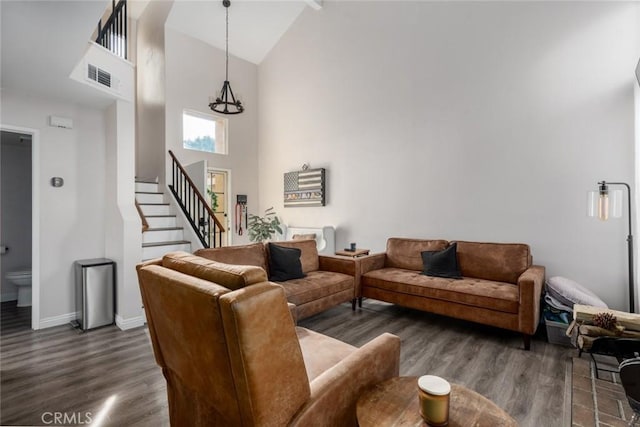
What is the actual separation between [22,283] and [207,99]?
14.4 ft

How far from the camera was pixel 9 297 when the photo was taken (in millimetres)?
4199

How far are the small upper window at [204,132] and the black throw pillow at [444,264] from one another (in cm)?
486

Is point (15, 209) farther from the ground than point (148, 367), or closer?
farther from the ground

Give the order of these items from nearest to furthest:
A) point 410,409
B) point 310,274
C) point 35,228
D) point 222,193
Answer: point 410,409 → point 35,228 → point 310,274 → point 222,193

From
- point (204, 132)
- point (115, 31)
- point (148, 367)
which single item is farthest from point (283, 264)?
point (204, 132)

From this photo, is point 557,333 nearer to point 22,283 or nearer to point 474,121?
point 474,121

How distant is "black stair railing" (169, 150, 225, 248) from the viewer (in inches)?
187

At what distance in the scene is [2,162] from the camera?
163 inches

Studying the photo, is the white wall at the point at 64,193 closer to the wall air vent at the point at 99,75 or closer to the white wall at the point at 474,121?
the wall air vent at the point at 99,75

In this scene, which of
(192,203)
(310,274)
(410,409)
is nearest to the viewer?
(410,409)

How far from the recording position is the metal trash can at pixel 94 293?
332 cm

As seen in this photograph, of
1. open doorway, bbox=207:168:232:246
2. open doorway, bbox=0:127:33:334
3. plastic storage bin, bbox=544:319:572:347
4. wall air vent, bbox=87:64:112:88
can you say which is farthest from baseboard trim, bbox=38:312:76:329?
plastic storage bin, bbox=544:319:572:347

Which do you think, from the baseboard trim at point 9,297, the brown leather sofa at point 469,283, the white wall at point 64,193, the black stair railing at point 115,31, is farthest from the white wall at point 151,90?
the brown leather sofa at point 469,283

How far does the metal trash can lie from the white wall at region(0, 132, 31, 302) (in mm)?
1539
